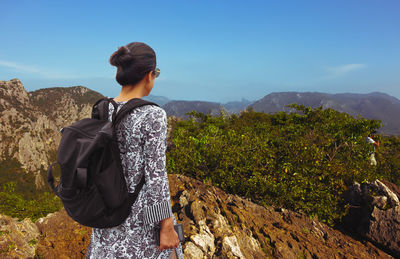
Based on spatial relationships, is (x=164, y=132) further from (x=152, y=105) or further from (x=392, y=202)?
(x=392, y=202)

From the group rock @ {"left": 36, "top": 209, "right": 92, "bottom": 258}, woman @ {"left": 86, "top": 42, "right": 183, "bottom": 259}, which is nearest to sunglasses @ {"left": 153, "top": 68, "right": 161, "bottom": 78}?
woman @ {"left": 86, "top": 42, "right": 183, "bottom": 259}

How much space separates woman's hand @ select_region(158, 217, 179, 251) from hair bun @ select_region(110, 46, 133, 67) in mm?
1231

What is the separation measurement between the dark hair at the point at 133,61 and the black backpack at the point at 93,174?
24 centimetres

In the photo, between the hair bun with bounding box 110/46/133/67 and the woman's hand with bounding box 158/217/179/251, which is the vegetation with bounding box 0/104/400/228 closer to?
the woman's hand with bounding box 158/217/179/251

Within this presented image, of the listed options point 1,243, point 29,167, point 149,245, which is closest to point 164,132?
point 149,245

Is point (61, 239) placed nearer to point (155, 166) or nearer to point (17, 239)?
point (17, 239)

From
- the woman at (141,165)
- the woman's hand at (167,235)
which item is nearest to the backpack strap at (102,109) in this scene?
the woman at (141,165)

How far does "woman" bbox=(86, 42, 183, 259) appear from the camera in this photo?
1.65 m

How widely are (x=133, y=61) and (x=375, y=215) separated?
746 cm

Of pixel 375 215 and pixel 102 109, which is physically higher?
pixel 102 109

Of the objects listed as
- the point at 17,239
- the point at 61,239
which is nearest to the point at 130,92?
the point at 61,239

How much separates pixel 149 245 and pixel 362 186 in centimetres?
741

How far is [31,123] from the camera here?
78.8 m

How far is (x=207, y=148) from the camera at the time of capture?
23.7 feet
